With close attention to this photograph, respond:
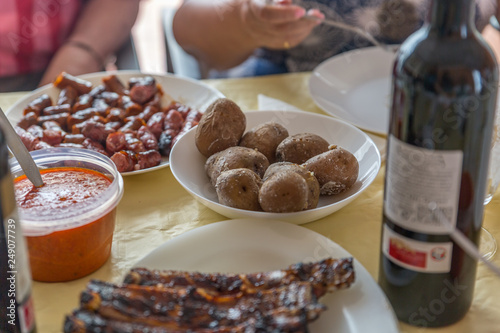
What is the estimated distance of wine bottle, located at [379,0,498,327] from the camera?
586 mm

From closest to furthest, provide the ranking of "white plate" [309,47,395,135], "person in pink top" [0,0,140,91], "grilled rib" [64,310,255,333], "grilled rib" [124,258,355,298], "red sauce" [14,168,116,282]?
"grilled rib" [64,310,255,333] → "grilled rib" [124,258,355,298] → "red sauce" [14,168,116,282] → "white plate" [309,47,395,135] → "person in pink top" [0,0,140,91]

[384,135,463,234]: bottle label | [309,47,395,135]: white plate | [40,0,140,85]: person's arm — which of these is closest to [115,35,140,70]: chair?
[40,0,140,85]: person's arm

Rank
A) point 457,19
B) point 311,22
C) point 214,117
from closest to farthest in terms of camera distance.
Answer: point 457,19
point 214,117
point 311,22

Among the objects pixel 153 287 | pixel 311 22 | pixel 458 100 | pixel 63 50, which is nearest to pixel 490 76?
pixel 458 100

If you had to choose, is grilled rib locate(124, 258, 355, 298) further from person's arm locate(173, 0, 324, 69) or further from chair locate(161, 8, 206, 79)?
chair locate(161, 8, 206, 79)

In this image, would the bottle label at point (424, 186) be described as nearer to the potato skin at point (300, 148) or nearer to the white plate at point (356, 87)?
the potato skin at point (300, 148)

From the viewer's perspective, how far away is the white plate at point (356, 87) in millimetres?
1311

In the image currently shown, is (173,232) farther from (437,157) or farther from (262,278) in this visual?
(437,157)

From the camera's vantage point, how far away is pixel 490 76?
592mm

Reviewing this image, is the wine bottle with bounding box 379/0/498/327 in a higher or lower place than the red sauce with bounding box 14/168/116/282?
higher

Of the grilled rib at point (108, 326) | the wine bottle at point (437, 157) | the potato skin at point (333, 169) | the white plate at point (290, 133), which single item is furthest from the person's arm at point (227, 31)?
the grilled rib at point (108, 326)

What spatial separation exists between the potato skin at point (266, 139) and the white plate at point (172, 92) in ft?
1.12

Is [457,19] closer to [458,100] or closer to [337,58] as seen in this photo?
[458,100]

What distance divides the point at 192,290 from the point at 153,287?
1.7 inches
